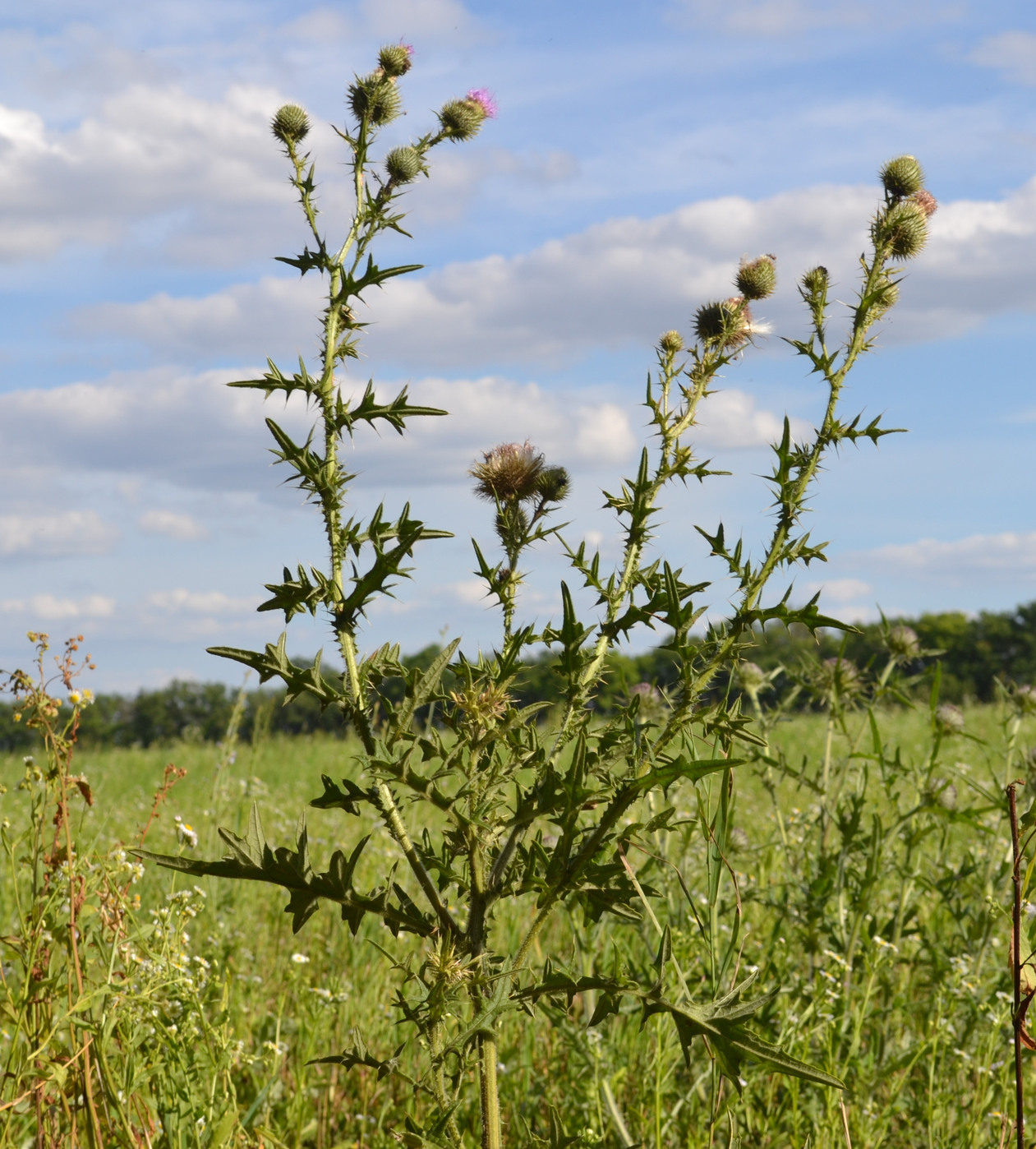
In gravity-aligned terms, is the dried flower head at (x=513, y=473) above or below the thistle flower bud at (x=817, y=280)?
below

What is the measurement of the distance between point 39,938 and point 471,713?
4.37ft

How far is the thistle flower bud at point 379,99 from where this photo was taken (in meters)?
2.62

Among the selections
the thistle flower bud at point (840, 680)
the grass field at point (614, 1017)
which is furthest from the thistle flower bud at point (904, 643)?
the grass field at point (614, 1017)

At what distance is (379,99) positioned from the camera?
2.74 m

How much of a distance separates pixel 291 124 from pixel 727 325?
3.99 feet

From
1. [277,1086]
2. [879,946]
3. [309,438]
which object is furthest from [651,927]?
[309,438]

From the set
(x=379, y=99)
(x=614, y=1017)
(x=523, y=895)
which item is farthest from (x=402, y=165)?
(x=614, y=1017)

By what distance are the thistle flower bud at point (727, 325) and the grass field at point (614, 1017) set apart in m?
1.03

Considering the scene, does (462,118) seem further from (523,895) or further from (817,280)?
(523,895)

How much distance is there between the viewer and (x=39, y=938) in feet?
8.39

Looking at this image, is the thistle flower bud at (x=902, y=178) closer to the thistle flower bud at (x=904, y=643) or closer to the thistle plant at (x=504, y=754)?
the thistle plant at (x=504, y=754)

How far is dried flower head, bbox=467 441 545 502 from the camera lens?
7.95ft

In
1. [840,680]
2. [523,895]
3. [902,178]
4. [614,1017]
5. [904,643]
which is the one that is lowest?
[614,1017]

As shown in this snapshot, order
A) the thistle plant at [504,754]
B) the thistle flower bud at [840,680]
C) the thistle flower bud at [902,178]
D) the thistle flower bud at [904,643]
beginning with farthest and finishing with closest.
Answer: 1. the thistle flower bud at [904,643]
2. the thistle flower bud at [840,680]
3. the thistle flower bud at [902,178]
4. the thistle plant at [504,754]
